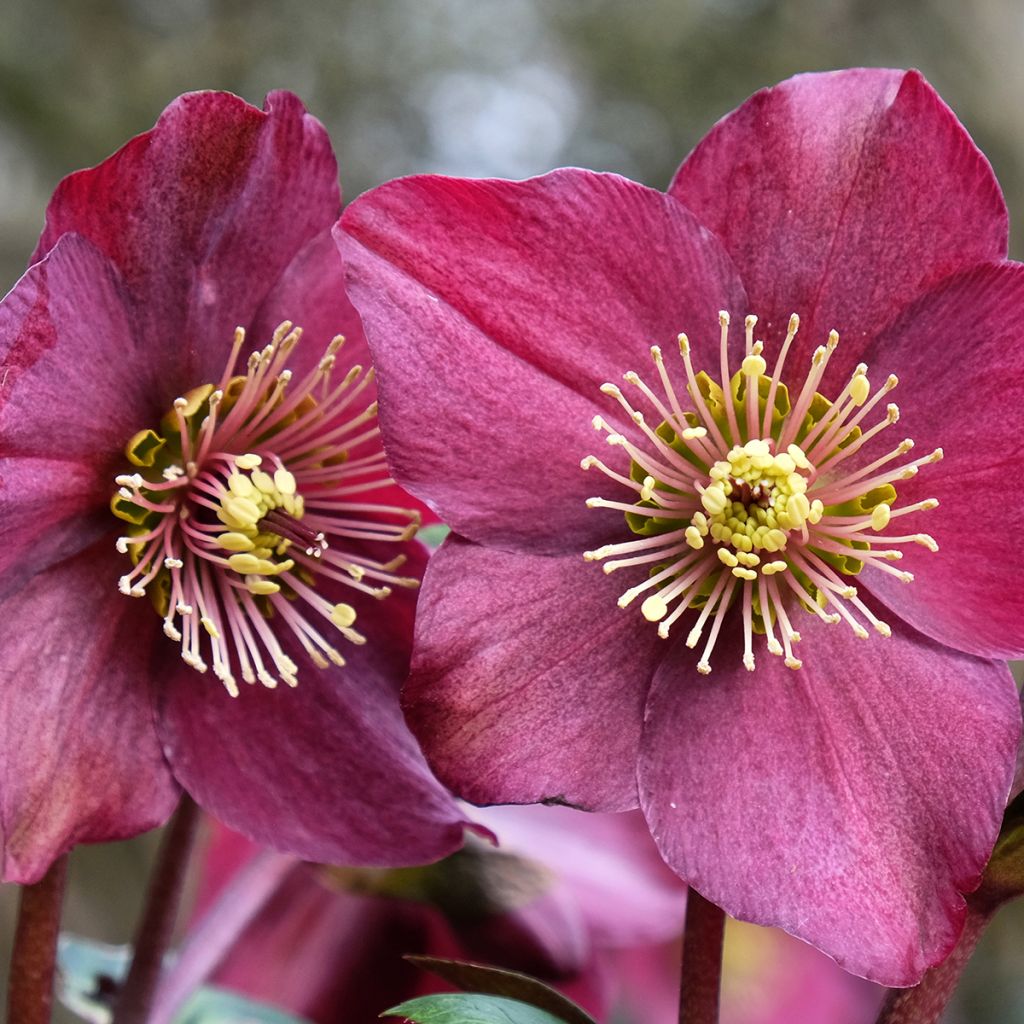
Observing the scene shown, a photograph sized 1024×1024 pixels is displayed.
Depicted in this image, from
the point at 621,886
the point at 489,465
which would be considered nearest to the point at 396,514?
the point at 489,465

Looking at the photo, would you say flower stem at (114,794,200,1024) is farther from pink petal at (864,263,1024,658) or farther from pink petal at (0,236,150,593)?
pink petal at (864,263,1024,658)

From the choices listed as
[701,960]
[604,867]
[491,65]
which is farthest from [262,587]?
[491,65]

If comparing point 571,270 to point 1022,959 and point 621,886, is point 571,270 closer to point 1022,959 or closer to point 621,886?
point 621,886

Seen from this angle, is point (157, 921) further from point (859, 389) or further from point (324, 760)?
point (859, 389)

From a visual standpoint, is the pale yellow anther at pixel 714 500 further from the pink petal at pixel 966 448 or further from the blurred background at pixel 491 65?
the blurred background at pixel 491 65

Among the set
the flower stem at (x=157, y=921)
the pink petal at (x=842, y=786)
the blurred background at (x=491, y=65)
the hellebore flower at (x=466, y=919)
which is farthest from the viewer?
the blurred background at (x=491, y=65)

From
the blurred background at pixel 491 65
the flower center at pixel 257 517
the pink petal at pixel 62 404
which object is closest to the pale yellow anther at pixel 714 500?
the flower center at pixel 257 517
